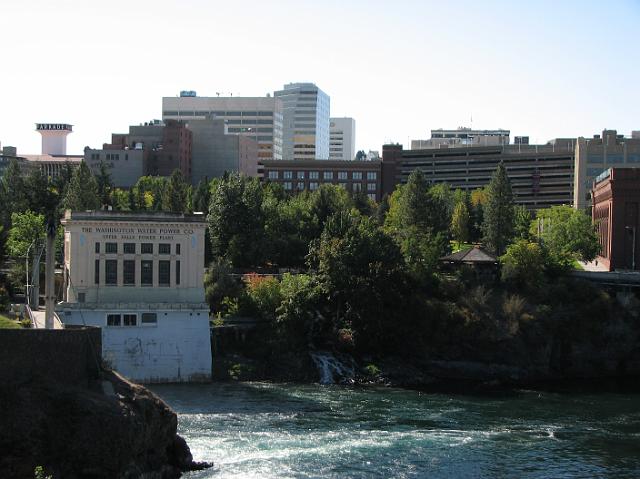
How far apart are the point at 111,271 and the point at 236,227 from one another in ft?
88.0

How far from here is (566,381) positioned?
86562 millimetres

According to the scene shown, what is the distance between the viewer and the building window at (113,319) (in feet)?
258

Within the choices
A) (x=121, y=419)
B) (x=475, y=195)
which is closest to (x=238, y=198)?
(x=121, y=419)

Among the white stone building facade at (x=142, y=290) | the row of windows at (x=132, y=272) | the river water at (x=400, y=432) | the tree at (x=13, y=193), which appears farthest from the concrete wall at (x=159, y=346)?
the tree at (x=13, y=193)

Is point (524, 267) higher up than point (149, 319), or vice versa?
point (524, 267)

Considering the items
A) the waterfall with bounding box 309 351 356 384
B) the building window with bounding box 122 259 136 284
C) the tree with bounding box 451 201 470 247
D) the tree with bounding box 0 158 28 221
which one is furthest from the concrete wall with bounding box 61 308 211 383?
the tree with bounding box 451 201 470 247

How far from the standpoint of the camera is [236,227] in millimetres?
107062

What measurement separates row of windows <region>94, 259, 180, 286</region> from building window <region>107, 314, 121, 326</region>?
3765 mm

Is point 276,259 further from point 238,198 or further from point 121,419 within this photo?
point 121,419

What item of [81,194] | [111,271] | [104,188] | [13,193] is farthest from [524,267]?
[104,188]

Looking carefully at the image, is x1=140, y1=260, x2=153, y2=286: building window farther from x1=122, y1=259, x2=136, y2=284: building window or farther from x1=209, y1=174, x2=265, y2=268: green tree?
x1=209, y1=174, x2=265, y2=268: green tree

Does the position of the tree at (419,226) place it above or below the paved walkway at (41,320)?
above

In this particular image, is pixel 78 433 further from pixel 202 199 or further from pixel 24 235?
pixel 202 199

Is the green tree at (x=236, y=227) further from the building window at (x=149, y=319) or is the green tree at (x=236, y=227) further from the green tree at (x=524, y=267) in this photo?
the building window at (x=149, y=319)
